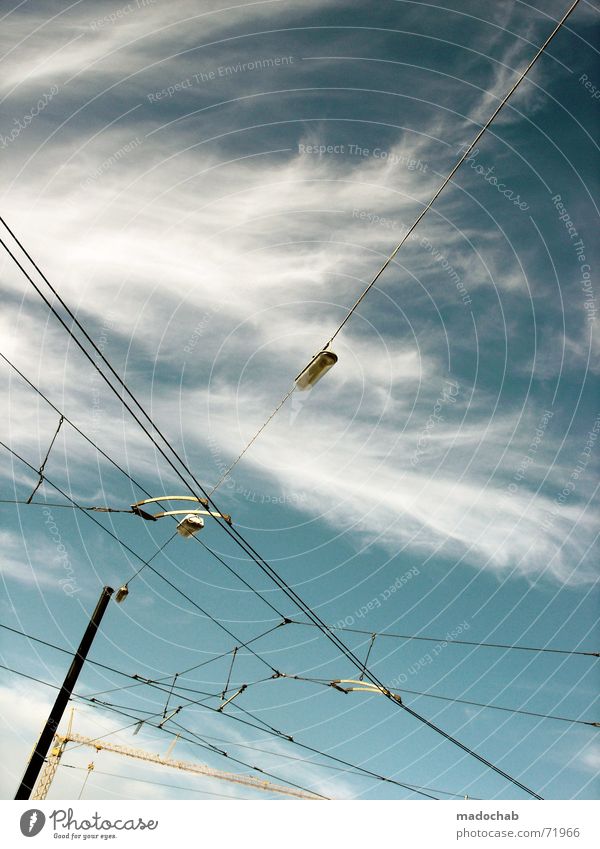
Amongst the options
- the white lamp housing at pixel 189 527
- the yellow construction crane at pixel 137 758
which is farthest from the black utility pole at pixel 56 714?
the yellow construction crane at pixel 137 758

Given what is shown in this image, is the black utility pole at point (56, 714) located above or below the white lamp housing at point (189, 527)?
below

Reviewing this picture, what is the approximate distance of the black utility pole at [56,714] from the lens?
36.7 ft

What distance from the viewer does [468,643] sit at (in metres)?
16.1

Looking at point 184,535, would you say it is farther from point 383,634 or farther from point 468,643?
point 468,643

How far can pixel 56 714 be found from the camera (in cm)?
1174
